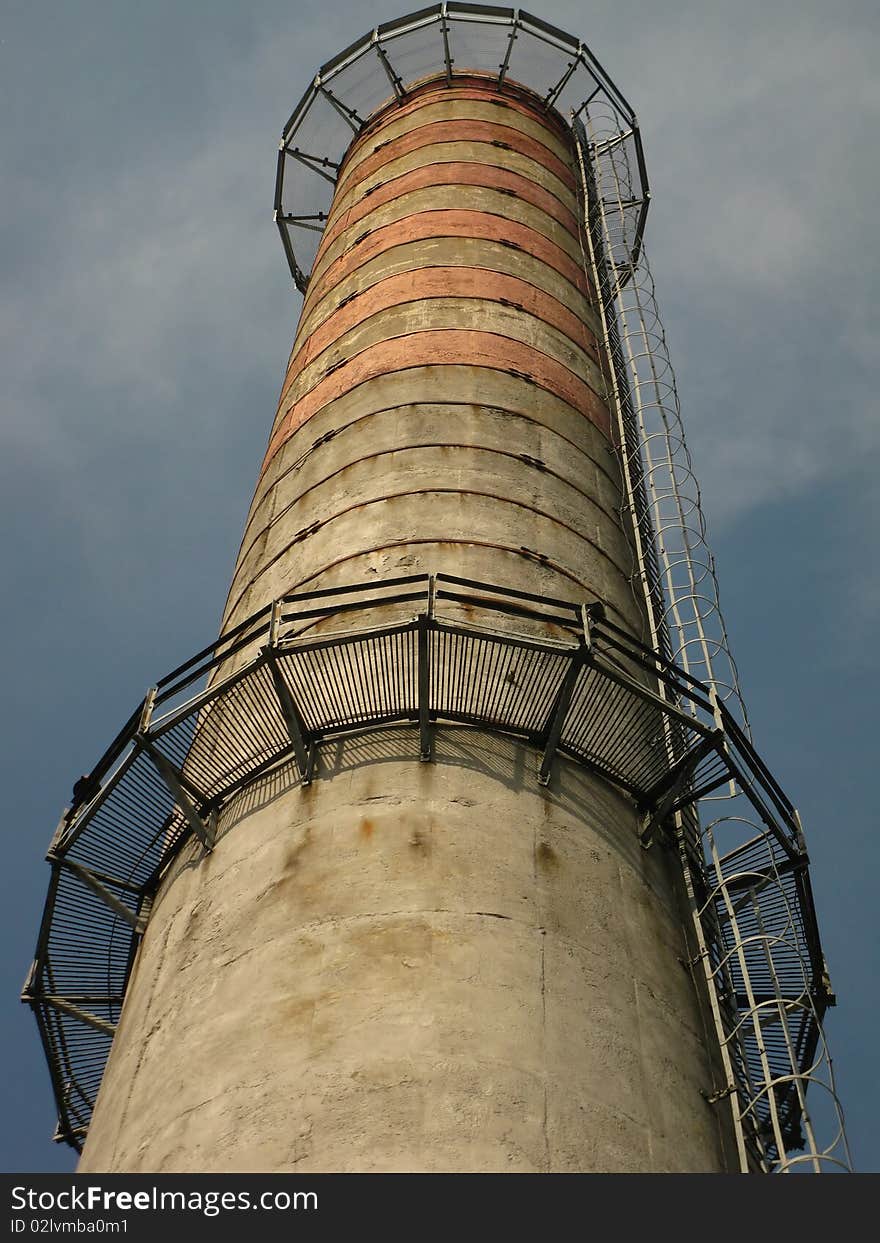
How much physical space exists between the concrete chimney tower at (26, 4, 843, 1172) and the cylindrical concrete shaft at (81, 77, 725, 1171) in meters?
0.04

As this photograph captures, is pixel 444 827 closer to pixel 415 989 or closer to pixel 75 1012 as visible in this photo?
pixel 415 989

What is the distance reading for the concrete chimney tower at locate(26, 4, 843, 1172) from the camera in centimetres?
1131

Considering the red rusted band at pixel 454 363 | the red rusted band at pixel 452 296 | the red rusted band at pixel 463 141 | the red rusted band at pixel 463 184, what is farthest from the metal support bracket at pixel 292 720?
the red rusted band at pixel 463 141

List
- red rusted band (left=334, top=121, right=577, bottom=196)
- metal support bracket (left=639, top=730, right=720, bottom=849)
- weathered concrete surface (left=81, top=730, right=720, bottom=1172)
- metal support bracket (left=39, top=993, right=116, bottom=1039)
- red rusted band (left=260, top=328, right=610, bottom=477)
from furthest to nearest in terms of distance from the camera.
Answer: red rusted band (left=334, top=121, right=577, bottom=196), red rusted band (left=260, top=328, right=610, bottom=477), metal support bracket (left=39, top=993, right=116, bottom=1039), metal support bracket (left=639, top=730, right=720, bottom=849), weathered concrete surface (left=81, top=730, right=720, bottom=1172)

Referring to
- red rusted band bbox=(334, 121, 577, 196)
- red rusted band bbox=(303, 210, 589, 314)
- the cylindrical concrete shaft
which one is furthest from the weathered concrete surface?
red rusted band bbox=(334, 121, 577, 196)

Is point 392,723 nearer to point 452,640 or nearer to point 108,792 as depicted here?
point 452,640

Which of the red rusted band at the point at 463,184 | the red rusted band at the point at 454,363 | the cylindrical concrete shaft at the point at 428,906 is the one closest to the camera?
the cylindrical concrete shaft at the point at 428,906

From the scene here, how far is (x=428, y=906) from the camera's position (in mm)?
12453

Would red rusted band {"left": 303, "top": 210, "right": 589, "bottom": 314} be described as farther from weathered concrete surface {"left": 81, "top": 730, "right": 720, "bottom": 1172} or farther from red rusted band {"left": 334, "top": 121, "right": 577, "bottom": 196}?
weathered concrete surface {"left": 81, "top": 730, "right": 720, "bottom": 1172}

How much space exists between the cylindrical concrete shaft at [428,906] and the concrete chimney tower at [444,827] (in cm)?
4

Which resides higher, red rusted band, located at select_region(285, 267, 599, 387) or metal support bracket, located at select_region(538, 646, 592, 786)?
red rusted band, located at select_region(285, 267, 599, 387)

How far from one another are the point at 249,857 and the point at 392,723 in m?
2.02

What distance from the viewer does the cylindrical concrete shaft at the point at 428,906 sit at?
11016 mm

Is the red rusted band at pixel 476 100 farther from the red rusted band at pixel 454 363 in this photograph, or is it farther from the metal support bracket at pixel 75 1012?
the metal support bracket at pixel 75 1012
